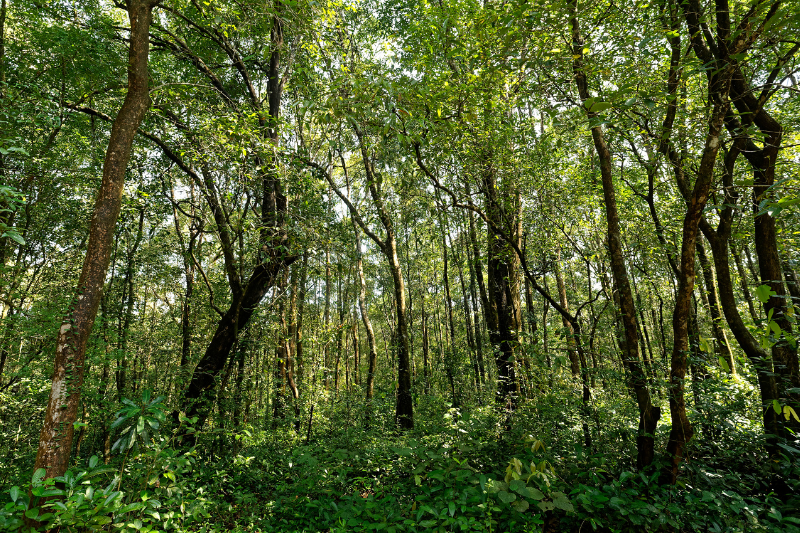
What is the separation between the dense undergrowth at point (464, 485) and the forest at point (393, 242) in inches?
1.7

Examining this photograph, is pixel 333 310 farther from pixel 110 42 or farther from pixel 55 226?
pixel 110 42

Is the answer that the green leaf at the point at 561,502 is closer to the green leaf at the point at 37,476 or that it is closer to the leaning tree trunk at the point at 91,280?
the green leaf at the point at 37,476

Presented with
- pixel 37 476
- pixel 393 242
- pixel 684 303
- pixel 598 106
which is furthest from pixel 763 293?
pixel 393 242

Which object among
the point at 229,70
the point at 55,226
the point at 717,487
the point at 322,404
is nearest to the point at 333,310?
the point at 322,404

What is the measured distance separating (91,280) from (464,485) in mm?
4429

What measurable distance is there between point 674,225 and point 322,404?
10730 millimetres

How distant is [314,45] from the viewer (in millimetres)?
5590

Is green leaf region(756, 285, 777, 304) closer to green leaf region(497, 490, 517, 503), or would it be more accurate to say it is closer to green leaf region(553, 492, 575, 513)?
green leaf region(553, 492, 575, 513)

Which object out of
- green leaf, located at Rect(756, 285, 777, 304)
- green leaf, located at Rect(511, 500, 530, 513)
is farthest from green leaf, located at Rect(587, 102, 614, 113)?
green leaf, located at Rect(511, 500, 530, 513)

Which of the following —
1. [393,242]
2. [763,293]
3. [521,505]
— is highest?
[393,242]

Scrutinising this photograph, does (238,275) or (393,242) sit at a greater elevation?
(393,242)

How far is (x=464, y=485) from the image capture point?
4.12m

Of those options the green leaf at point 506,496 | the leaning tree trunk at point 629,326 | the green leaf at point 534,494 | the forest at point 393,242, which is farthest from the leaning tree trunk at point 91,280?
the leaning tree trunk at point 629,326

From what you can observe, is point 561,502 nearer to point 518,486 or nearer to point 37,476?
point 518,486
